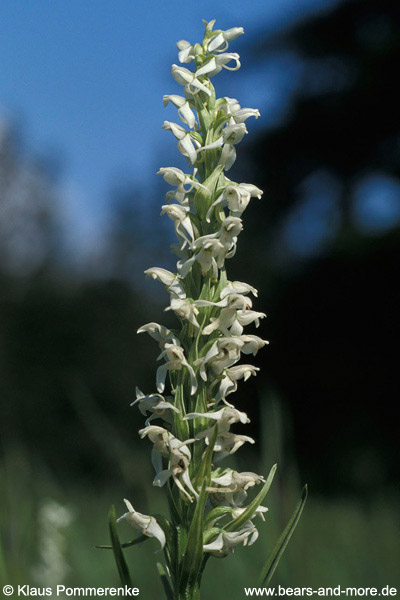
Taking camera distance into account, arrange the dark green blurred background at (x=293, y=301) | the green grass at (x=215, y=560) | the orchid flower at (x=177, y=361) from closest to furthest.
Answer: the green grass at (x=215, y=560)
the orchid flower at (x=177, y=361)
the dark green blurred background at (x=293, y=301)

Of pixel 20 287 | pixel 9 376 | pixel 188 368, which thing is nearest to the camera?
pixel 188 368

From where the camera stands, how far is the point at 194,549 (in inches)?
49.1

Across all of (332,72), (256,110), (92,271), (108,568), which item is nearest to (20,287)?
(92,271)

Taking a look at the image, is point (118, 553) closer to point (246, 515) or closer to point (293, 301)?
point (246, 515)

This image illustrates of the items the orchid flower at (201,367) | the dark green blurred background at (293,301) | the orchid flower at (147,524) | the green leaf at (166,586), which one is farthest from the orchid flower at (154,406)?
the dark green blurred background at (293,301)

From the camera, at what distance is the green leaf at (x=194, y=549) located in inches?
49.0

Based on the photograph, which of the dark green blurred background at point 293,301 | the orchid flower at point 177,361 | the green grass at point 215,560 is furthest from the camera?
the dark green blurred background at point 293,301

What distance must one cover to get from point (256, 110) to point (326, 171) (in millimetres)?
21021

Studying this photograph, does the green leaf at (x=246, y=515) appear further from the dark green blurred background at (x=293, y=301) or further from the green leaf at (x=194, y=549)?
the dark green blurred background at (x=293, y=301)

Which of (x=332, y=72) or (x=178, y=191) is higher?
(x=332, y=72)

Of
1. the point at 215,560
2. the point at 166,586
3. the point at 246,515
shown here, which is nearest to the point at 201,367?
the point at 246,515

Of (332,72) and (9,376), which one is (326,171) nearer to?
(332,72)

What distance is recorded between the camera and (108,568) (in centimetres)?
269

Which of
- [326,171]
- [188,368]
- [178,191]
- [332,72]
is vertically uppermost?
[332,72]
